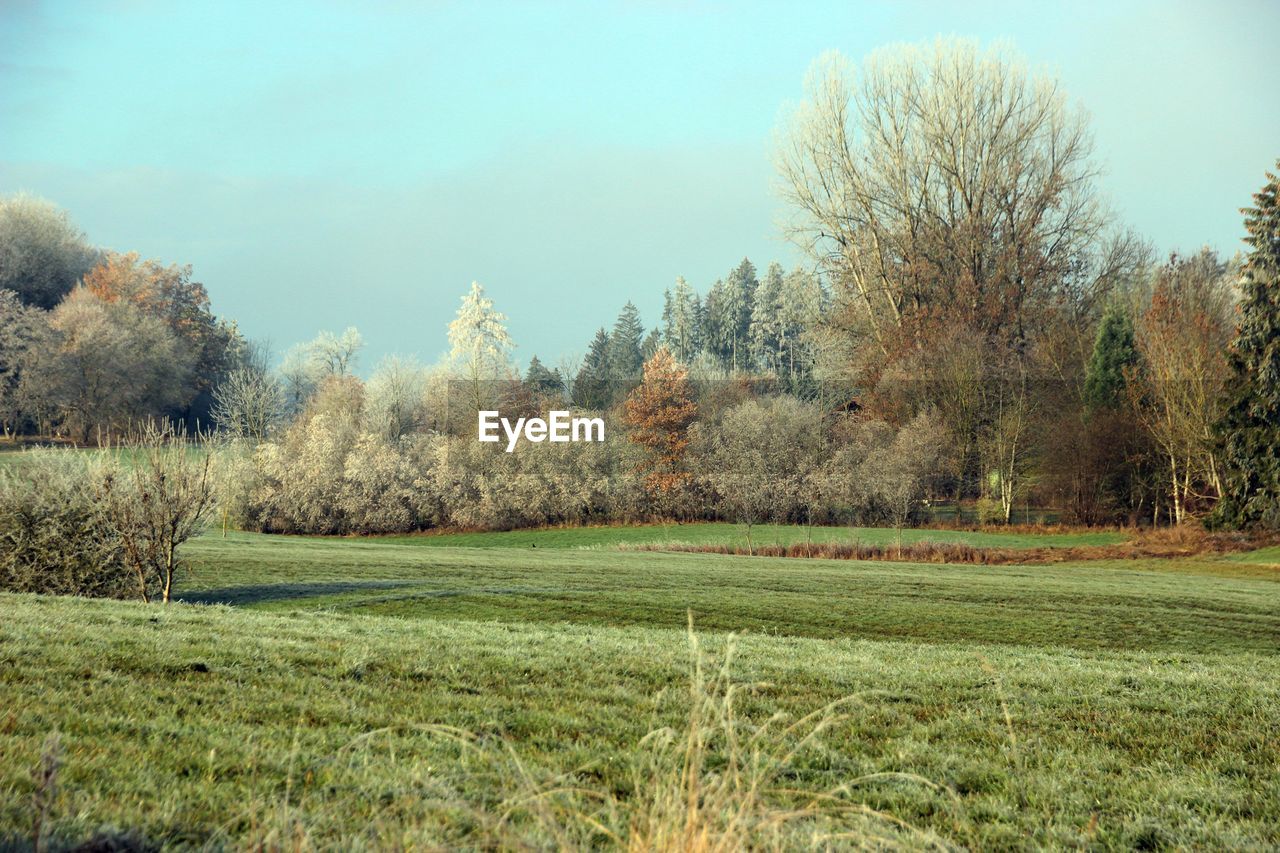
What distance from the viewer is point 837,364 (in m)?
48.1

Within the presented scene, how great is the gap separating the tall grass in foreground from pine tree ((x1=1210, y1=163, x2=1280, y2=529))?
33.5 meters

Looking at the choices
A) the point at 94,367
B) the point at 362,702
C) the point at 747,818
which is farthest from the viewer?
the point at 94,367

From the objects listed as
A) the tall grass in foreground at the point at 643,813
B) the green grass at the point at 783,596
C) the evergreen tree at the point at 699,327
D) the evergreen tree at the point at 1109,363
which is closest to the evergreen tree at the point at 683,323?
the evergreen tree at the point at 699,327

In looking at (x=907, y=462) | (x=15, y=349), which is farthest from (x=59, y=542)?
(x=15, y=349)

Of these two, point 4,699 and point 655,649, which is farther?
point 655,649

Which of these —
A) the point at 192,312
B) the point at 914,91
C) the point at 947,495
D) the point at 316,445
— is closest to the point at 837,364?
the point at 947,495

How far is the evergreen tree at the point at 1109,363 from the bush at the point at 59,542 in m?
36.7

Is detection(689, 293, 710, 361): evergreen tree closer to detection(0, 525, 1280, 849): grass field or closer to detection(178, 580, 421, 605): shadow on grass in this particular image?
detection(178, 580, 421, 605): shadow on grass

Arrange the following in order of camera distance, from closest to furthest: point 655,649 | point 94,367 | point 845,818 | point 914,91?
point 845,818
point 655,649
point 914,91
point 94,367

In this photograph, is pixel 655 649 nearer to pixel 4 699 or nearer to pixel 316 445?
pixel 4 699

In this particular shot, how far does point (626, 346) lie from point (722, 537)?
52.5m

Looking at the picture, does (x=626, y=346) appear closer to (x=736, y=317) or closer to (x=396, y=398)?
(x=736, y=317)

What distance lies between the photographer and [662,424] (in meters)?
46.5

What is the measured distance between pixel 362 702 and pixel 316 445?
42067mm
